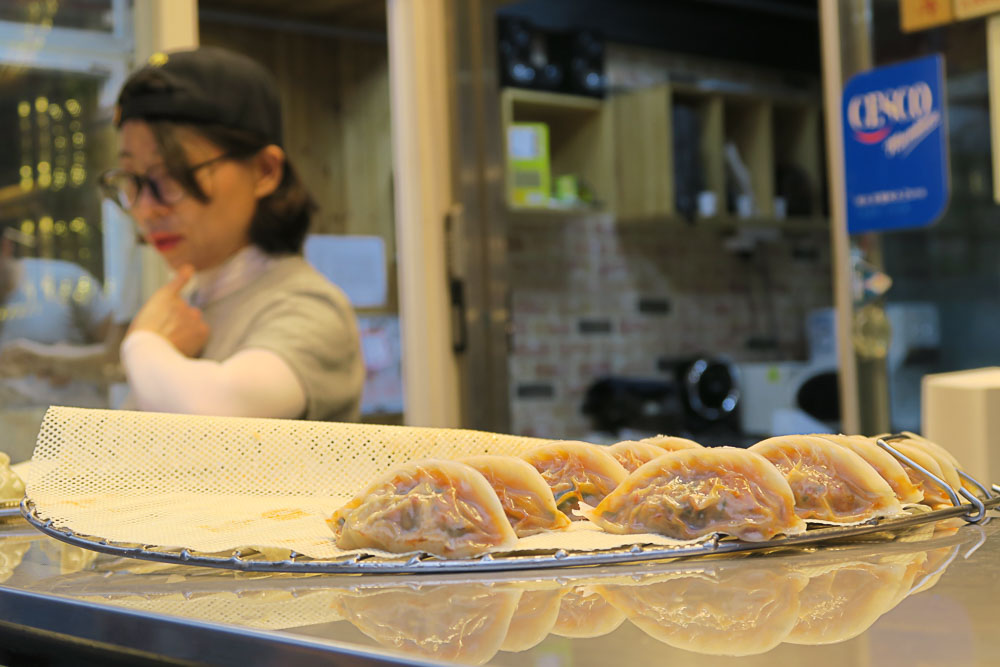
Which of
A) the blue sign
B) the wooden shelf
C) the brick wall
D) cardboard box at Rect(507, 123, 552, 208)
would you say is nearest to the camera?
the blue sign

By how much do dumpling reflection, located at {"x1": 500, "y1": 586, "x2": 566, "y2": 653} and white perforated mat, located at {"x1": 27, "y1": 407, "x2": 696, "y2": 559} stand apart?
10.6 inches

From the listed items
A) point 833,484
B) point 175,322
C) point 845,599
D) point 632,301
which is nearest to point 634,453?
point 833,484

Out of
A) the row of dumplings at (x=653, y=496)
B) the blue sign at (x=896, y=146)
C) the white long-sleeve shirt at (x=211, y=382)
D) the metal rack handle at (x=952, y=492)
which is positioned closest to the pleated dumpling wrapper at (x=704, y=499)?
the row of dumplings at (x=653, y=496)

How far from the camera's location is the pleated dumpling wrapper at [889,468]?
0.59 meters

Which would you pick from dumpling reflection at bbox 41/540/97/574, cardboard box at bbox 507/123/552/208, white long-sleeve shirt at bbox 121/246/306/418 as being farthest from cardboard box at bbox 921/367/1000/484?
cardboard box at bbox 507/123/552/208

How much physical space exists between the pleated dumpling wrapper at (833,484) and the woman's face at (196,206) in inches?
49.7

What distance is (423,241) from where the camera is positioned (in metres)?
3.19

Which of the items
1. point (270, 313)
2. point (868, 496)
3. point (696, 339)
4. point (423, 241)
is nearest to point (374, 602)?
point (868, 496)

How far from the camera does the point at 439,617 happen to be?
0.39m

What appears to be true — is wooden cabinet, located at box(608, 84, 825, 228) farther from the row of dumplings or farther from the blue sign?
the row of dumplings

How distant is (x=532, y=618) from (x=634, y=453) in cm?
28

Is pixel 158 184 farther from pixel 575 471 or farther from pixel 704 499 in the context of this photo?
pixel 704 499

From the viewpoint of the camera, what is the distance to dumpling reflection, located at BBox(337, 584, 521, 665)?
338 mm

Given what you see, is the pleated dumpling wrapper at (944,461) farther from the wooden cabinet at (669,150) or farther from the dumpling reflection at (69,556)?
the wooden cabinet at (669,150)
